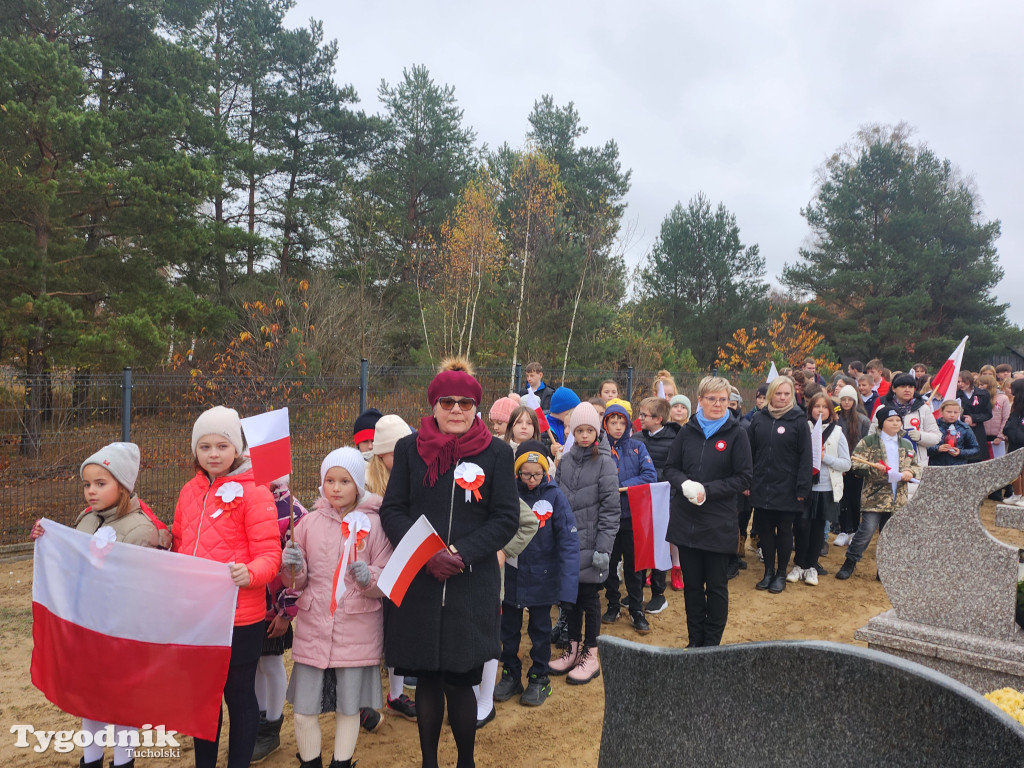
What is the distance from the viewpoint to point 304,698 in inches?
126

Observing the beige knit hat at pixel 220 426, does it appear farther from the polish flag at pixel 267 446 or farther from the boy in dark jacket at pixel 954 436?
the boy in dark jacket at pixel 954 436

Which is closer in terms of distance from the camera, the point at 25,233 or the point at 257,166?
the point at 25,233

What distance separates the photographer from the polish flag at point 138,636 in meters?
3.01

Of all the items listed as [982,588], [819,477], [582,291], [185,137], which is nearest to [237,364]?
[185,137]

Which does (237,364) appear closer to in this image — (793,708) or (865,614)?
(865,614)

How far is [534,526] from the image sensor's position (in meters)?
3.85

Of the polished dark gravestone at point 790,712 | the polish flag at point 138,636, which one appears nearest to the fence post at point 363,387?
the polish flag at point 138,636

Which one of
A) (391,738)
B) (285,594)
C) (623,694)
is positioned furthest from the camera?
(391,738)

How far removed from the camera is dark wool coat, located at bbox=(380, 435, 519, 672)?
118 inches

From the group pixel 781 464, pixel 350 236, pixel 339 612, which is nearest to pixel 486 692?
pixel 339 612

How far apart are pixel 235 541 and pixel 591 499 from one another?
2.49 metres

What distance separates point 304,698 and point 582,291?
16.8 meters

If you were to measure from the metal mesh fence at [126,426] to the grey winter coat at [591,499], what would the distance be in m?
3.74

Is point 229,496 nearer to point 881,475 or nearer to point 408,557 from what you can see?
point 408,557
